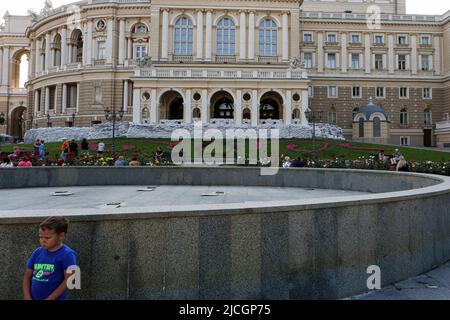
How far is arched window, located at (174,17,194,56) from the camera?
2293 inches

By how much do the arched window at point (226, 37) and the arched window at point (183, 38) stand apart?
4514 mm

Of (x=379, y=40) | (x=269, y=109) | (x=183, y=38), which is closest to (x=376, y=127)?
(x=269, y=109)

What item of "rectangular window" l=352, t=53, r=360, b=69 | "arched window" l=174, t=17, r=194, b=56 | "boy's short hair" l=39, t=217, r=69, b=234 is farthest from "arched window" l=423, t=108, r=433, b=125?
"boy's short hair" l=39, t=217, r=69, b=234

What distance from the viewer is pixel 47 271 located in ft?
12.3

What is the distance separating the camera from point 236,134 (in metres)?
40.6

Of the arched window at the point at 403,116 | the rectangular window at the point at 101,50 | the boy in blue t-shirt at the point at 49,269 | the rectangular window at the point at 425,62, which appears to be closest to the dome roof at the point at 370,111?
the arched window at the point at 403,116

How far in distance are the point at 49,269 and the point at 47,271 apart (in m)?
0.03

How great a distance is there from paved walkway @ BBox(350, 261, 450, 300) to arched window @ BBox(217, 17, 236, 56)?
55.3 meters

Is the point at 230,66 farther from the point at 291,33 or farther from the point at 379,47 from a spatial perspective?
the point at 379,47

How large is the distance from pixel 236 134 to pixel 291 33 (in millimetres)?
26977

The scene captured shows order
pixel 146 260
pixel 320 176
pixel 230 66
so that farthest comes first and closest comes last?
pixel 230 66, pixel 320 176, pixel 146 260

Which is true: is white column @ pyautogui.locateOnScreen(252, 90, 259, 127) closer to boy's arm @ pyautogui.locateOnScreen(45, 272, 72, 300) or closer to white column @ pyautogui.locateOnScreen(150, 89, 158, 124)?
white column @ pyautogui.locateOnScreen(150, 89, 158, 124)

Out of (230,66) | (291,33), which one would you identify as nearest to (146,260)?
(230,66)
